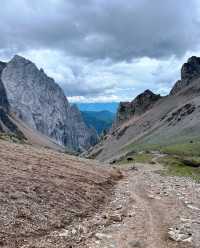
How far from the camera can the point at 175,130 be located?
17325cm

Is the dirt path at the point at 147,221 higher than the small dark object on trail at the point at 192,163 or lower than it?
lower

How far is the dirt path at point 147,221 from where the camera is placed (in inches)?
873

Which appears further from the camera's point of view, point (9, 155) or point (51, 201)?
point (9, 155)

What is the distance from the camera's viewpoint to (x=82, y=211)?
91.2 feet

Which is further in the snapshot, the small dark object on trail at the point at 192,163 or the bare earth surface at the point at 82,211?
the small dark object on trail at the point at 192,163

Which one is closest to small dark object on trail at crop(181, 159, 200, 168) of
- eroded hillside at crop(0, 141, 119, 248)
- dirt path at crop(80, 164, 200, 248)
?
dirt path at crop(80, 164, 200, 248)

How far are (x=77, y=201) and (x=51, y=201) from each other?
2.51 meters

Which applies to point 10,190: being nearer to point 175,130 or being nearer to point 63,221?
point 63,221

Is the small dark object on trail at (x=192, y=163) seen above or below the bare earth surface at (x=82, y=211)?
above

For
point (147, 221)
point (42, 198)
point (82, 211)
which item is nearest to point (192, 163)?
point (147, 221)

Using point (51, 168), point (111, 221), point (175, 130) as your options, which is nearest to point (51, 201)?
point (111, 221)

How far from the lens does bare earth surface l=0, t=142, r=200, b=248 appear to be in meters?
22.2

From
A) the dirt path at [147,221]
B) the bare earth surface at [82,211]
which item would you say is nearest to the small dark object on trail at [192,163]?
the bare earth surface at [82,211]

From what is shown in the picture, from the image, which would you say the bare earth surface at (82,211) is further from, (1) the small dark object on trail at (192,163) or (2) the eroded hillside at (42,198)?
(1) the small dark object on trail at (192,163)
